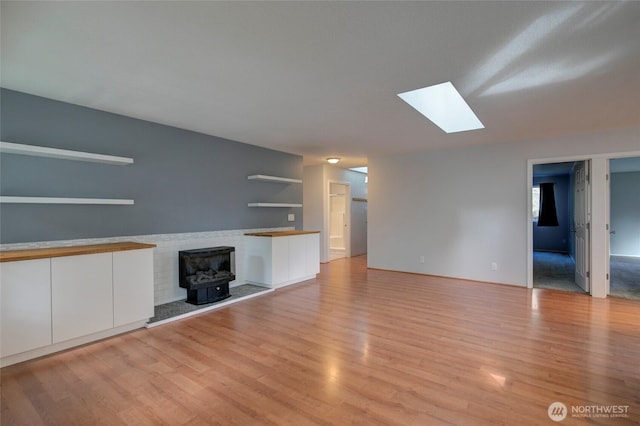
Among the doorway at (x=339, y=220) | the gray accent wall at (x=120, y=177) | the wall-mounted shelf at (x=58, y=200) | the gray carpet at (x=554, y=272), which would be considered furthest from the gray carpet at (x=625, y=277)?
the wall-mounted shelf at (x=58, y=200)

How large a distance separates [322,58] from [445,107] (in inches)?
98.8

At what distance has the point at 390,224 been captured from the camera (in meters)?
6.37

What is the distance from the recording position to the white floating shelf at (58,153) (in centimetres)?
269

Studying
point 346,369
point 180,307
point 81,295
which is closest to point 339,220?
point 180,307

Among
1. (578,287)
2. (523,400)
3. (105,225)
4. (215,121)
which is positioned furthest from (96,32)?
(578,287)

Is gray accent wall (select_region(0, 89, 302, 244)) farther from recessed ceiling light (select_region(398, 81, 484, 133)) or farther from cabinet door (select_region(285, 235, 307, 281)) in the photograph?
recessed ceiling light (select_region(398, 81, 484, 133))

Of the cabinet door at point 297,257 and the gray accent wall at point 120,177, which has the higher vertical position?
the gray accent wall at point 120,177

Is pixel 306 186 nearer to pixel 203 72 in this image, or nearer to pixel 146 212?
pixel 146 212

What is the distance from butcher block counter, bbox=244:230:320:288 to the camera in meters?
4.90

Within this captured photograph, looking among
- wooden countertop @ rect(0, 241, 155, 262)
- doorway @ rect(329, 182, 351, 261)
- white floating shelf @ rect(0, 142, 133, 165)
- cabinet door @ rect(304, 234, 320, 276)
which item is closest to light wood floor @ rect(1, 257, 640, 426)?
wooden countertop @ rect(0, 241, 155, 262)

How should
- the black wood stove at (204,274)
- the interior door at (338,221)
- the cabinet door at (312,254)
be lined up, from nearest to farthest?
the black wood stove at (204,274), the cabinet door at (312,254), the interior door at (338,221)

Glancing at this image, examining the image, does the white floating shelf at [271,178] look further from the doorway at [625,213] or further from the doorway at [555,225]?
the doorway at [625,213]

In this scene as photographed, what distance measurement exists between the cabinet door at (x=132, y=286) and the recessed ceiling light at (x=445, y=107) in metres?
3.24


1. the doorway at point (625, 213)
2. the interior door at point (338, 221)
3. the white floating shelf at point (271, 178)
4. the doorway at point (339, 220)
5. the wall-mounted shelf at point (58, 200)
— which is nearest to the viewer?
the wall-mounted shelf at point (58, 200)
